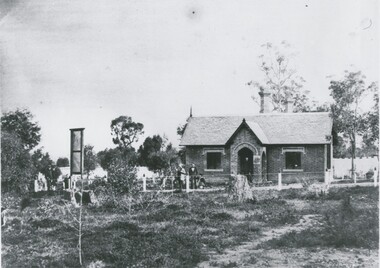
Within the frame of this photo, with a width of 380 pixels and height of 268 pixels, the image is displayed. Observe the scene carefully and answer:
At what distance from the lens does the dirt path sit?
8.12 meters

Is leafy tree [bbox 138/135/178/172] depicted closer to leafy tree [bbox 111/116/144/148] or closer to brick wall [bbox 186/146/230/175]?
brick wall [bbox 186/146/230/175]

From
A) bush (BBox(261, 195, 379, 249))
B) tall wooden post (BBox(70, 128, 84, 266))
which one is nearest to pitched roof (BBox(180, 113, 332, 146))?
bush (BBox(261, 195, 379, 249))

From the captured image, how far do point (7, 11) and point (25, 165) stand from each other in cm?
766

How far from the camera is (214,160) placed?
2805 cm

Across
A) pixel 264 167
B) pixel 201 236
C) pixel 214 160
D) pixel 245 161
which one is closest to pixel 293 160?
pixel 264 167

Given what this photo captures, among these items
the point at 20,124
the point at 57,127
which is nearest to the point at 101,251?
the point at 57,127

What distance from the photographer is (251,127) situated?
2672 cm

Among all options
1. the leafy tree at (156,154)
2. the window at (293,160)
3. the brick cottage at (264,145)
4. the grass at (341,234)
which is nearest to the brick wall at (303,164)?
the brick cottage at (264,145)

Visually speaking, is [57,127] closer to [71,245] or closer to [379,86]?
[71,245]

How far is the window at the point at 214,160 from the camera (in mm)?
27938

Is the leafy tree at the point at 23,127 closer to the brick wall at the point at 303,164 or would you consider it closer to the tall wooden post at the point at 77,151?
the tall wooden post at the point at 77,151

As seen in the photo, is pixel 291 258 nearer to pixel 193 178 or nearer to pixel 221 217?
pixel 221 217

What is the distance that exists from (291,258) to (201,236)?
2550mm

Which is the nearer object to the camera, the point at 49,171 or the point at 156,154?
the point at 49,171
